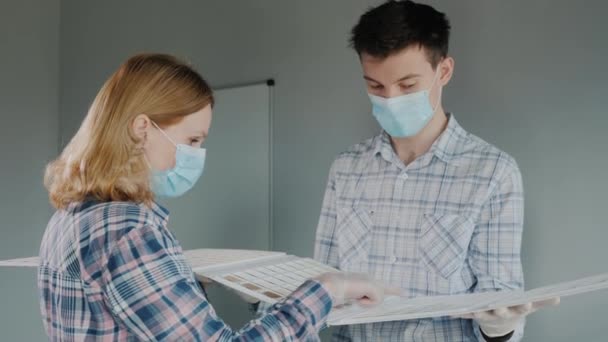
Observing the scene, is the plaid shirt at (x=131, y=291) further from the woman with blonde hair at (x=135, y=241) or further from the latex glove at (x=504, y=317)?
the latex glove at (x=504, y=317)

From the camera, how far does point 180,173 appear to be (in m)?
1.12

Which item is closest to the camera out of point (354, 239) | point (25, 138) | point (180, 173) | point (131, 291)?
point (131, 291)

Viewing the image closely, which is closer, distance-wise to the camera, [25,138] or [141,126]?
[141,126]

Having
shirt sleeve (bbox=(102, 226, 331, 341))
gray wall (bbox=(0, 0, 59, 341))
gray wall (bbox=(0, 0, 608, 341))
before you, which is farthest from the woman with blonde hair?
gray wall (bbox=(0, 0, 59, 341))

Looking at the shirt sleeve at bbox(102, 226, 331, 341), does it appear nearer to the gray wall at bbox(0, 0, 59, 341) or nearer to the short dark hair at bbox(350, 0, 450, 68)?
the short dark hair at bbox(350, 0, 450, 68)

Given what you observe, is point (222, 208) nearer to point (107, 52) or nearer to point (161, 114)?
point (107, 52)

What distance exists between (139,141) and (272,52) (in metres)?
1.32

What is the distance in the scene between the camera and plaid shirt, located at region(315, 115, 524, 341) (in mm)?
1204

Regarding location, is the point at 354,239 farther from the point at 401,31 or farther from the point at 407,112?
the point at 401,31

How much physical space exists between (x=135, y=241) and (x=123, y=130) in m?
0.23

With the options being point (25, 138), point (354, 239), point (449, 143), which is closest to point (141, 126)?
point (354, 239)

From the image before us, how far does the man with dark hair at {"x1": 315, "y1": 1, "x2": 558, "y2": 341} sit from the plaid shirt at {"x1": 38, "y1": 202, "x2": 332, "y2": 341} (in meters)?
0.47

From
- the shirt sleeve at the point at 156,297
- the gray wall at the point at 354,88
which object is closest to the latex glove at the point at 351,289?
the shirt sleeve at the point at 156,297

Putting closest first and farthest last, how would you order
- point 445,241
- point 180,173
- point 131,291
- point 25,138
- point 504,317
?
point 131,291 → point 504,317 → point 180,173 → point 445,241 → point 25,138
